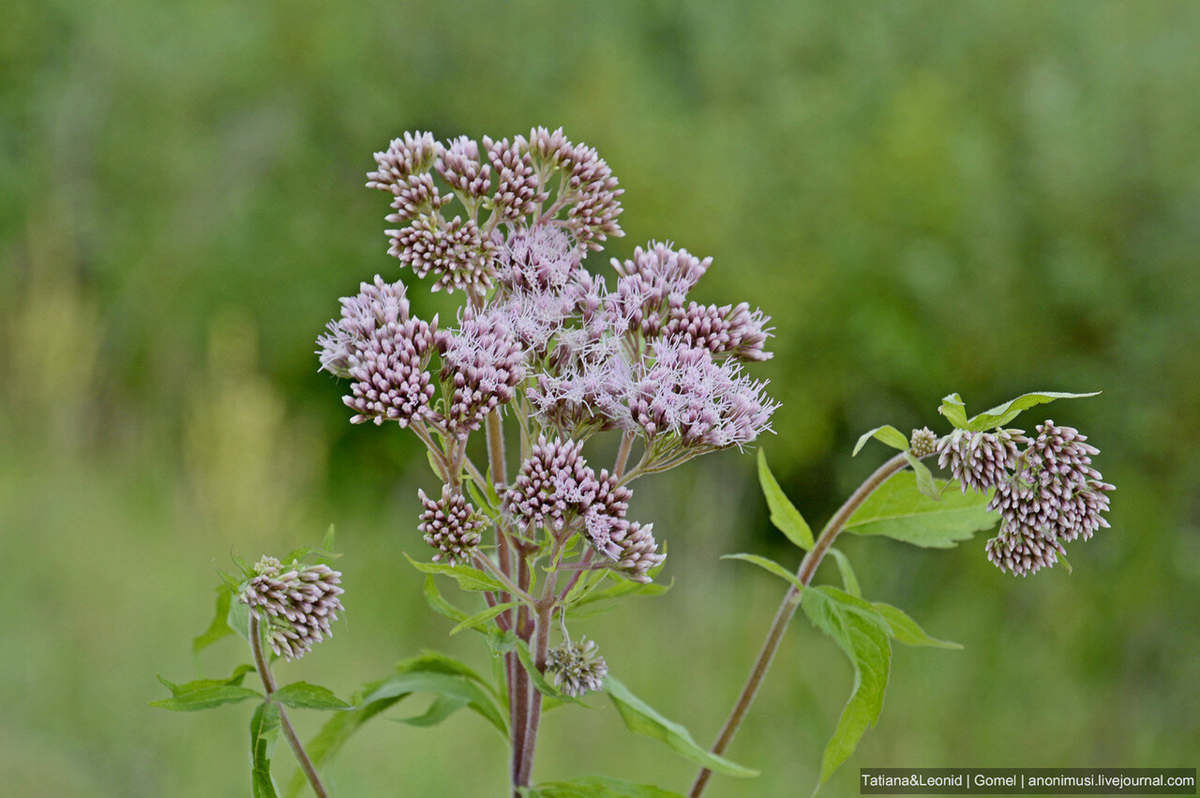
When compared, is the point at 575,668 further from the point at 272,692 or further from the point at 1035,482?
the point at 1035,482

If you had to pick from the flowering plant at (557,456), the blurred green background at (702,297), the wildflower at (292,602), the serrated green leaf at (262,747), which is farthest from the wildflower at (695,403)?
the blurred green background at (702,297)

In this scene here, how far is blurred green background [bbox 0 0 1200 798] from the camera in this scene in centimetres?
351

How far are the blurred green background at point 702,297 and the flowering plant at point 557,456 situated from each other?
189 centimetres

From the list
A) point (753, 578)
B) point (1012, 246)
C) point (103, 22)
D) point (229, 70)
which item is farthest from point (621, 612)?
point (103, 22)

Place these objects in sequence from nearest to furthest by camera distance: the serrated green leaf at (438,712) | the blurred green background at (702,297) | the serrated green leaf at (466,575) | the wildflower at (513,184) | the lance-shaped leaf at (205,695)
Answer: the serrated green leaf at (466,575) < the lance-shaped leaf at (205,695) < the wildflower at (513,184) < the serrated green leaf at (438,712) < the blurred green background at (702,297)

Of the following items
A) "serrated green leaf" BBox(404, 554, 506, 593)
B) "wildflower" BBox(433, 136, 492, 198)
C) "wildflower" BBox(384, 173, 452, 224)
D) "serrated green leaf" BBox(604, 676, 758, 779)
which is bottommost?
"serrated green leaf" BBox(604, 676, 758, 779)

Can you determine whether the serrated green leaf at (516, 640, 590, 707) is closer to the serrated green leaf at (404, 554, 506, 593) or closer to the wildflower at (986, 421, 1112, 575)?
the serrated green leaf at (404, 554, 506, 593)

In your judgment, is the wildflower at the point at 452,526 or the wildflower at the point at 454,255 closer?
the wildflower at the point at 452,526

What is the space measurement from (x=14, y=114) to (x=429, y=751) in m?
4.63

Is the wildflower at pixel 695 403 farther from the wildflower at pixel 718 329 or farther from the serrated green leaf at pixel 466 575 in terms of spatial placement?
the serrated green leaf at pixel 466 575

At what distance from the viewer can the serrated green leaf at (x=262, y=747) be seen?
3.22ft

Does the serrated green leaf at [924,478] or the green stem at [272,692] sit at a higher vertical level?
the serrated green leaf at [924,478]

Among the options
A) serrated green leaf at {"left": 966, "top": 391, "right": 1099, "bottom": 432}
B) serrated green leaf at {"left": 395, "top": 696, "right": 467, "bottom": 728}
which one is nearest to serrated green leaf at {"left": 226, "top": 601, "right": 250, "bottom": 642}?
serrated green leaf at {"left": 395, "top": 696, "right": 467, "bottom": 728}

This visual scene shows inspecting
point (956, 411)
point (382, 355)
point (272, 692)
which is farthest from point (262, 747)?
point (956, 411)
